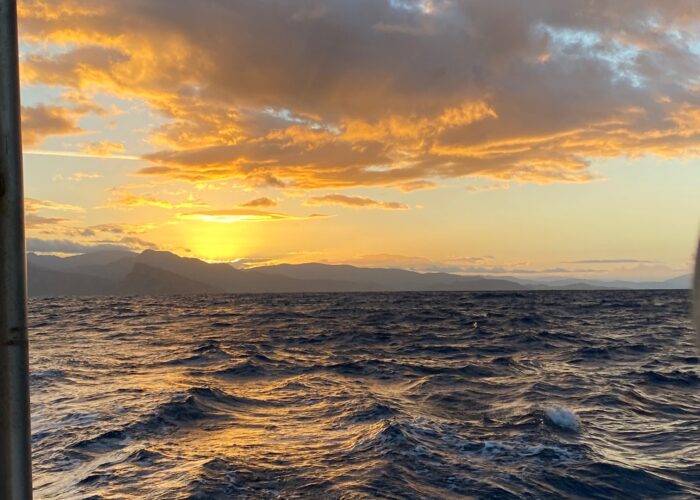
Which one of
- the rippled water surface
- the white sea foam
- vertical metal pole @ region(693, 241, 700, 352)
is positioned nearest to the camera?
vertical metal pole @ region(693, 241, 700, 352)

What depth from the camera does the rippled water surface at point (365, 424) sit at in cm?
1025

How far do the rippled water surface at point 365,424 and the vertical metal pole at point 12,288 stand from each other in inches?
87.7

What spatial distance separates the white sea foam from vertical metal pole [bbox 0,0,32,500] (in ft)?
46.1

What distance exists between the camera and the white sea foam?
14.2 meters

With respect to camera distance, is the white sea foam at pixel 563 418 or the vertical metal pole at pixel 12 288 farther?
the white sea foam at pixel 563 418

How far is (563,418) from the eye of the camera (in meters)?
14.7

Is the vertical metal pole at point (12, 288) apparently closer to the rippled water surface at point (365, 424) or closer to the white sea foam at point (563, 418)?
the rippled water surface at point (365, 424)

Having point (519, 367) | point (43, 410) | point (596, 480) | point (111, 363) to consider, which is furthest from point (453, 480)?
point (111, 363)

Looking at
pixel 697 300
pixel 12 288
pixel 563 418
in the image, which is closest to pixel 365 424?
pixel 563 418

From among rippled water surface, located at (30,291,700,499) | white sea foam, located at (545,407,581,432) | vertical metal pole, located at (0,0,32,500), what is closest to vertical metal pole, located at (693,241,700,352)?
rippled water surface, located at (30,291,700,499)

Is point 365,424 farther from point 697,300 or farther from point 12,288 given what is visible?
point 697,300

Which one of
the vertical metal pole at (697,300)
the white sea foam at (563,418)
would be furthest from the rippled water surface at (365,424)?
the vertical metal pole at (697,300)

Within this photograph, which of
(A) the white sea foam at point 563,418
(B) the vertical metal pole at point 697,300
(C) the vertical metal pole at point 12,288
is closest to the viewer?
(B) the vertical metal pole at point 697,300

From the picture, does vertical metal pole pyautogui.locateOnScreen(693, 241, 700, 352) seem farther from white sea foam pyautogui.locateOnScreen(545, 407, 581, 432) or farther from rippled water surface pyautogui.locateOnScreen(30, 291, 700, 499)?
white sea foam pyautogui.locateOnScreen(545, 407, 581, 432)
